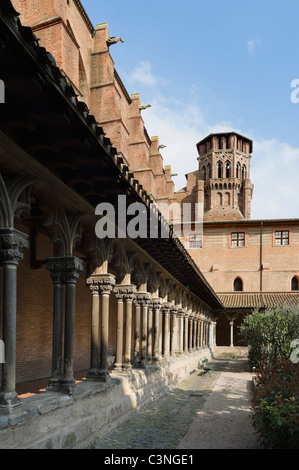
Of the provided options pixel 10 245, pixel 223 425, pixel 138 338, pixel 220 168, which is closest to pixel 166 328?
pixel 138 338

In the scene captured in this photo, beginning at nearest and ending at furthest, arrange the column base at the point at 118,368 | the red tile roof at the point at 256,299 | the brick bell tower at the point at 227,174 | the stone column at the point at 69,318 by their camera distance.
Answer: the stone column at the point at 69,318, the column base at the point at 118,368, the red tile roof at the point at 256,299, the brick bell tower at the point at 227,174

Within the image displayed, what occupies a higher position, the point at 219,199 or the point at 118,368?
the point at 219,199

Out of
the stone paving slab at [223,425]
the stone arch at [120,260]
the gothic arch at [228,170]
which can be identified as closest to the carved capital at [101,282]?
the stone arch at [120,260]

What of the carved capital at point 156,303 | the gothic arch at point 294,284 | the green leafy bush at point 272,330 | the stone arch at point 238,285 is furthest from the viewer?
the stone arch at point 238,285

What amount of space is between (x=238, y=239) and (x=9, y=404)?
33.9m

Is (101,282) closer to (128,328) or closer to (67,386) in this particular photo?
(67,386)

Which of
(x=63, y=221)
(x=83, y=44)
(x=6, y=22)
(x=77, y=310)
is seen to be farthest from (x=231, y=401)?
(x=83, y=44)

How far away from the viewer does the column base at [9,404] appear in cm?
483

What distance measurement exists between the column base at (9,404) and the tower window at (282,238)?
1323 inches

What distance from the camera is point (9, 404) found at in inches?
192

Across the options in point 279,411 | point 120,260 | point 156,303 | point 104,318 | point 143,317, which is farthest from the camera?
point 156,303

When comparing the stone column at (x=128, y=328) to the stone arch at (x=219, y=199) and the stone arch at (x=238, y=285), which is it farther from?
the stone arch at (x=219, y=199)
